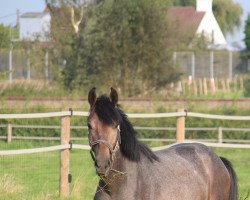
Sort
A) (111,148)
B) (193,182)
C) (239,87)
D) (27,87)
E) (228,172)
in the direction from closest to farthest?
(111,148) < (193,182) < (228,172) < (27,87) < (239,87)

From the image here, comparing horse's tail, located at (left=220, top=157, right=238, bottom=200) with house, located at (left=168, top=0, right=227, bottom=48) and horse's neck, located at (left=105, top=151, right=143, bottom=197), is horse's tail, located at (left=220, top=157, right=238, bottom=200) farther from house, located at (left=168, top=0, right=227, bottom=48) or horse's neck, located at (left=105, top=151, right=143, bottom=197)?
house, located at (left=168, top=0, right=227, bottom=48)

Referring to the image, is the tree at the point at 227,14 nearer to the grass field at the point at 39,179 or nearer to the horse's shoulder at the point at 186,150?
the grass field at the point at 39,179

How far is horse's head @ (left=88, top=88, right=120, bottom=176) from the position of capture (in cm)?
669

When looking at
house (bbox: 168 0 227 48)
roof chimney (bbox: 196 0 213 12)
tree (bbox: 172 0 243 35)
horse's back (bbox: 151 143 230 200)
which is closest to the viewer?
horse's back (bbox: 151 143 230 200)

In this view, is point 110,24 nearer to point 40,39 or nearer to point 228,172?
point 40,39

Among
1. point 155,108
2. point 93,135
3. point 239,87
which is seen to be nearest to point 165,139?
point 155,108

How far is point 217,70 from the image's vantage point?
203 ft

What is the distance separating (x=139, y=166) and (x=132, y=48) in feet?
101

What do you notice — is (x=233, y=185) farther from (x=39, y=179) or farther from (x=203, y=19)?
(x=203, y=19)

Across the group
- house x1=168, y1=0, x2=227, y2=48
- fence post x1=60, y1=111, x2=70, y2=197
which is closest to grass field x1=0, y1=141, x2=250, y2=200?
fence post x1=60, y1=111, x2=70, y2=197

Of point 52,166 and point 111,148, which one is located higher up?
point 111,148

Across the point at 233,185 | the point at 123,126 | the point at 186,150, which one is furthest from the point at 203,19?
the point at 123,126

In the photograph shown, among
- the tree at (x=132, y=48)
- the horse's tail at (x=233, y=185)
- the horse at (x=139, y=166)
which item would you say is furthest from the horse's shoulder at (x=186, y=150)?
the tree at (x=132, y=48)

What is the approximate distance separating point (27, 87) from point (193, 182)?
97.2ft
